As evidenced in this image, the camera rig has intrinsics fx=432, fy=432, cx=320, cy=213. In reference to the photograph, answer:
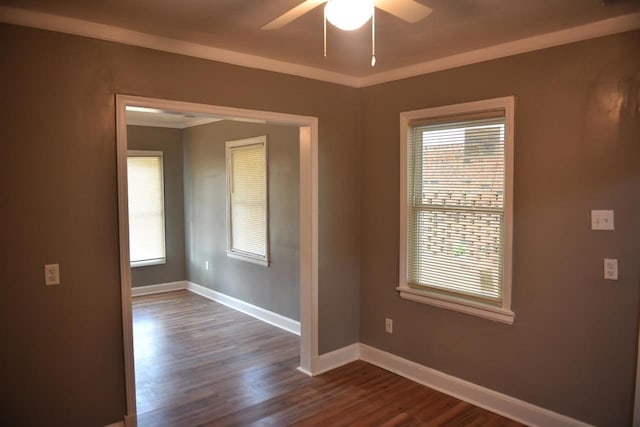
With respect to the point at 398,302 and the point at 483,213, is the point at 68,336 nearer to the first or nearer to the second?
the point at 398,302

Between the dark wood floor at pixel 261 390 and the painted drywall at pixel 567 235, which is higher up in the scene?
the painted drywall at pixel 567 235

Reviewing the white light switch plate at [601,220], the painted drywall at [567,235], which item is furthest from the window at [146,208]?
the white light switch plate at [601,220]

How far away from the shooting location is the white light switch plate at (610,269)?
2576mm

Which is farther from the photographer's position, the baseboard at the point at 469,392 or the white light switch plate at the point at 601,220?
the baseboard at the point at 469,392

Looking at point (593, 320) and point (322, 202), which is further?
point (322, 202)

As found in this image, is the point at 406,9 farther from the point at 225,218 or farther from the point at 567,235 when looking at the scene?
the point at 225,218

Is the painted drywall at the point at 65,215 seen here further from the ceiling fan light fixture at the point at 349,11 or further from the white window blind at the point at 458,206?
the white window blind at the point at 458,206

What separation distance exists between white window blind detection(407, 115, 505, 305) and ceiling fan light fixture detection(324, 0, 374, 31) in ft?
5.54

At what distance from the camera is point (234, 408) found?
127 inches

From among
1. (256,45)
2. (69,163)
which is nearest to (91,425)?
(69,163)

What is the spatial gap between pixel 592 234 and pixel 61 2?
10.8ft

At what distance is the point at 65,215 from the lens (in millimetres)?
2578

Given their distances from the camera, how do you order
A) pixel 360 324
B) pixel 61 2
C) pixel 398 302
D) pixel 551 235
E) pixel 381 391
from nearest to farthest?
pixel 61 2 < pixel 551 235 < pixel 381 391 < pixel 398 302 < pixel 360 324

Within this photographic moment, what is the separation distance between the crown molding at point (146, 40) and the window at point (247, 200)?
166 cm
